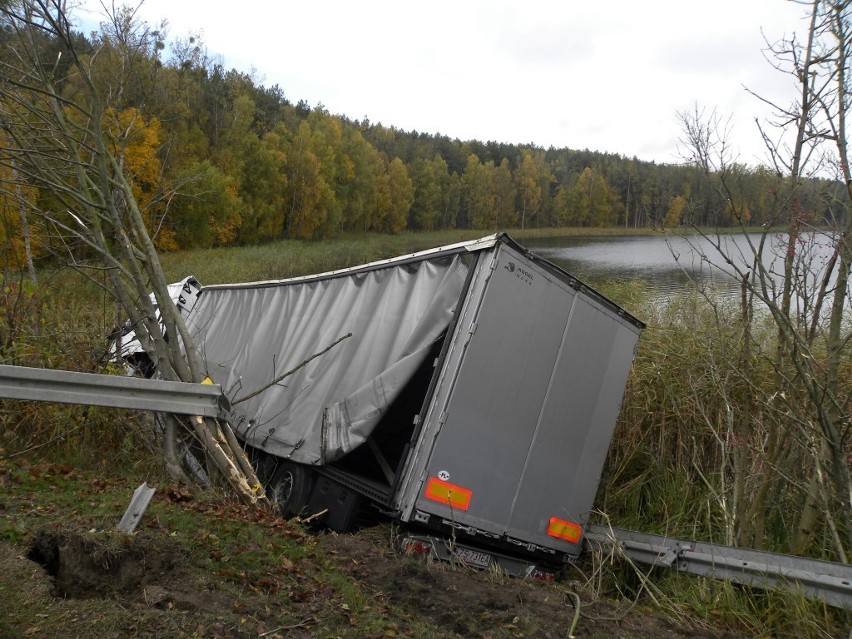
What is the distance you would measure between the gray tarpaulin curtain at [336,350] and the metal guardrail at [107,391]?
152cm

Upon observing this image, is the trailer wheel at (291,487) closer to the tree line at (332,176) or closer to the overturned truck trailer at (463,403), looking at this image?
the overturned truck trailer at (463,403)

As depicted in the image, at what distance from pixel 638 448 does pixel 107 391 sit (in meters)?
5.83

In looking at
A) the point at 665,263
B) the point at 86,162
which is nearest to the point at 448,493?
the point at 86,162

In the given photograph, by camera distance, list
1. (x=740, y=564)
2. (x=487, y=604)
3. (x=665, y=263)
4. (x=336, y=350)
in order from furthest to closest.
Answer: (x=665, y=263)
(x=336, y=350)
(x=740, y=564)
(x=487, y=604)

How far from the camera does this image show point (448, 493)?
566cm

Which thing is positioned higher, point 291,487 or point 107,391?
point 107,391

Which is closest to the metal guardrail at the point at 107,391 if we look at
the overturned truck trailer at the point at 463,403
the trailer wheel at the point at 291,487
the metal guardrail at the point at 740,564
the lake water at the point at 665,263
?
the overturned truck trailer at the point at 463,403

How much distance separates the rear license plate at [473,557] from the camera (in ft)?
19.2

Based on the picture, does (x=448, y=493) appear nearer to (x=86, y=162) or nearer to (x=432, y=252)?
(x=432, y=252)

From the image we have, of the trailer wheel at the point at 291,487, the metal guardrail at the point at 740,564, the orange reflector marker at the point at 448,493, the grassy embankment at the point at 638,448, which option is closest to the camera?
the metal guardrail at the point at 740,564

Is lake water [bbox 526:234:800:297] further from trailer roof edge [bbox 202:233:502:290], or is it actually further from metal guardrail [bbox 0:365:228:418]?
metal guardrail [bbox 0:365:228:418]

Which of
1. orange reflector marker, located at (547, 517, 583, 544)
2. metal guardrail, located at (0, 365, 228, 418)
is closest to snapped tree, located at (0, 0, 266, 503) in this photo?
metal guardrail, located at (0, 365, 228, 418)

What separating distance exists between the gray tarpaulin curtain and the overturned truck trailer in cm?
2

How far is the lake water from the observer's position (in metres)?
6.55
